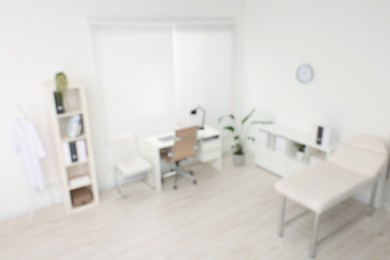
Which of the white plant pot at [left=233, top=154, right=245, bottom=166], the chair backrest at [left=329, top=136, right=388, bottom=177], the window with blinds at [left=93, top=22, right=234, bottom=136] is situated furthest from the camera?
the white plant pot at [left=233, top=154, right=245, bottom=166]

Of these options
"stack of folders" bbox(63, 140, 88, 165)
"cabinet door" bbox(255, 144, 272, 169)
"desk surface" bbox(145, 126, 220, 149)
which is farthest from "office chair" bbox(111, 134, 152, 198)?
"cabinet door" bbox(255, 144, 272, 169)

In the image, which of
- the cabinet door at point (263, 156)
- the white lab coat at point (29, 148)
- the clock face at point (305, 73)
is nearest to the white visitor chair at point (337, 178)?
the clock face at point (305, 73)

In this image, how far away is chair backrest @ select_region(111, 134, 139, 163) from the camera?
4.16m

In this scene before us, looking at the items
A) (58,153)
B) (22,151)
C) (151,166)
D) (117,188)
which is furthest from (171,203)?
(22,151)

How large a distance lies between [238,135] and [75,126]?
112 inches

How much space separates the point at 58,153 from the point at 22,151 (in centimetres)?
39

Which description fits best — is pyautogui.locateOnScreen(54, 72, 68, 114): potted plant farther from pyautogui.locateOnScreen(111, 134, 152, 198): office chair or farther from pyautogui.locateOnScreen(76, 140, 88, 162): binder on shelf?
pyautogui.locateOnScreen(111, 134, 152, 198): office chair

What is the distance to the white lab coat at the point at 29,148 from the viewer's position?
11.3ft

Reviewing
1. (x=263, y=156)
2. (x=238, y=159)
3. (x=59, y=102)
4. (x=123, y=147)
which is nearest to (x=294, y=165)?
(x=263, y=156)

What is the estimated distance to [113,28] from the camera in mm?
3844

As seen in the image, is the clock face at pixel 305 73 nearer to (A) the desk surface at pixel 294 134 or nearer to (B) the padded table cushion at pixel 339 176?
(A) the desk surface at pixel 294 134

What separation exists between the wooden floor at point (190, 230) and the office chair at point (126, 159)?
31 cm

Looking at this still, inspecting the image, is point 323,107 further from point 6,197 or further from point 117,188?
point 6,197

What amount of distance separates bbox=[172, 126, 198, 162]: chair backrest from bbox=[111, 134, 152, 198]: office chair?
1.34ft
